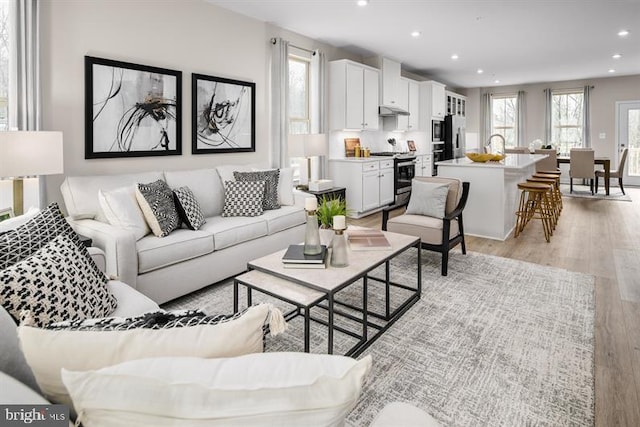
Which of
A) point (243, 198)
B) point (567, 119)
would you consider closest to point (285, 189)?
point (243, 198)

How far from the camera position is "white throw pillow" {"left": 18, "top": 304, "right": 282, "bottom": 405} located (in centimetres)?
74

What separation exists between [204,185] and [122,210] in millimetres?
1028

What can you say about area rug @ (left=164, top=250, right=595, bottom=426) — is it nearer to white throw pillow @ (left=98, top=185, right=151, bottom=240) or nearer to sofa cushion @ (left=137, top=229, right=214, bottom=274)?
sofa cushion @ (left=137, top=229, right=214, bottom=274)

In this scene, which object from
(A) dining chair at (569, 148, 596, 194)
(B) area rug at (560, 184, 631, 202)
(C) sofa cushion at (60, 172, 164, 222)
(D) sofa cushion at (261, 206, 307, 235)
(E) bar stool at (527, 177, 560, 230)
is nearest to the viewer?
(C) sofa cushion at (60, 172, 164, 222)

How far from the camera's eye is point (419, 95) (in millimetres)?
8500

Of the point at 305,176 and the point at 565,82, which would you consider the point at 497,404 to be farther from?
the point at 565,82

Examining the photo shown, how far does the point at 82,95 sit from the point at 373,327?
9.81ft

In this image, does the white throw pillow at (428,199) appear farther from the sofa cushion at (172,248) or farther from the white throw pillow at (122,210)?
the white throw pillow at (122,210)

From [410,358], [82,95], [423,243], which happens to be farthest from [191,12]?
[410,358]

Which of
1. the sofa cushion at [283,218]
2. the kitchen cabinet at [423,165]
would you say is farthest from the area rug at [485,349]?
the kitchen cabinet at [423,165]

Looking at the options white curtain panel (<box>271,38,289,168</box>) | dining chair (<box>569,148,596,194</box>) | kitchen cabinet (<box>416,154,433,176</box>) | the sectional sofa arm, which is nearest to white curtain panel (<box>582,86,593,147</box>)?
dining chair (<box>569,148,596,194</box>)

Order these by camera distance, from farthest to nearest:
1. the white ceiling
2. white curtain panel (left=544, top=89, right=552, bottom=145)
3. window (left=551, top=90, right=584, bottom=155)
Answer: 1. white curtain panel (left=544, top=89, right=552, bottom=145)
2. window (left=551, top=90, right=584, bottom=155)
3. the white ceiling

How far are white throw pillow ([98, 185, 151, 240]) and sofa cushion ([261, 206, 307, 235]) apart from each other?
115cm

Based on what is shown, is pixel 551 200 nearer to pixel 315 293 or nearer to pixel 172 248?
pixel 315 293
